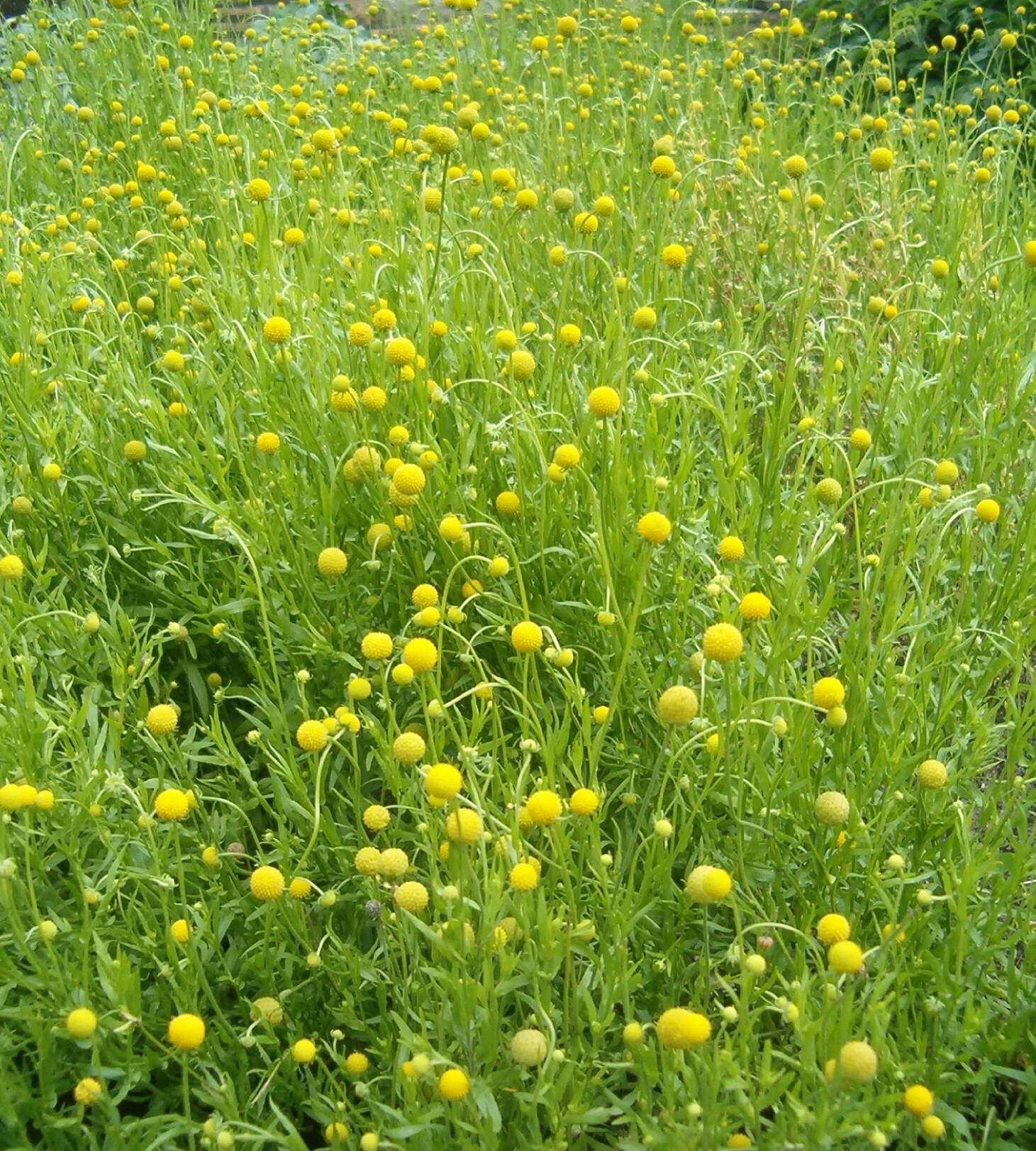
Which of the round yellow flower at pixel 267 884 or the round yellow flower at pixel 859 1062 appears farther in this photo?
the round yellow flower at pixel 267 884

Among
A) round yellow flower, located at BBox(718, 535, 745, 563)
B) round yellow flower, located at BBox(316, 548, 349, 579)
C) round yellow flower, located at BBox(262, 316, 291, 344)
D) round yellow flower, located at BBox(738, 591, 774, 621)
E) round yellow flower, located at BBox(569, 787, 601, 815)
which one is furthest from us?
round yellow flower, located at BBox(262, 316, 291, 344)

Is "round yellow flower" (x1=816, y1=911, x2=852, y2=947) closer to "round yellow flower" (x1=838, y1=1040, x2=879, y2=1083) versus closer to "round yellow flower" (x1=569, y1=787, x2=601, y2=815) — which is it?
"round yellow flower" (x1=838, y1=1040, x2=879, y2=1083)

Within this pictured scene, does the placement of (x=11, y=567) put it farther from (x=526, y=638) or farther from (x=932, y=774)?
(x=932, y=774)

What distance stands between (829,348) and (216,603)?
1.66m

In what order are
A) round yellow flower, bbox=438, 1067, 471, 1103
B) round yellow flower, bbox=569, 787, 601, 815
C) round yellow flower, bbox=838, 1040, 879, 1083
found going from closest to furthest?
round yellow flower, bbox=838, 1040, 879, 1083
round yellow flower, bbox=438, 1067, 471, 1103
round yellow flower, bbox=569, 787, 601, 815

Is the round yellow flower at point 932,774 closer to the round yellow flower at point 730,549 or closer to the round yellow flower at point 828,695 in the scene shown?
the round yellow flower at point 828,695

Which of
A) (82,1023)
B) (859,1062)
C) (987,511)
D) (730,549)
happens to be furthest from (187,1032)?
(987,511)

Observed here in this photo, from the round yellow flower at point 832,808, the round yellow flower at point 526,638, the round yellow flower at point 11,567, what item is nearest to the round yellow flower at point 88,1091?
the round yellow flower at point 526,638

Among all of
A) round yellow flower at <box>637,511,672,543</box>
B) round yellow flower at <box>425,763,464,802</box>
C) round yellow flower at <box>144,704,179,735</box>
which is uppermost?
round yellow flower at <box>637,511,672,543</box>

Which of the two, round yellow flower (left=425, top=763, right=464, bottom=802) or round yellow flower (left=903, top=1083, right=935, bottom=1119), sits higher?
round yellow flower (left=425, top=763, right=464, bottom=802)

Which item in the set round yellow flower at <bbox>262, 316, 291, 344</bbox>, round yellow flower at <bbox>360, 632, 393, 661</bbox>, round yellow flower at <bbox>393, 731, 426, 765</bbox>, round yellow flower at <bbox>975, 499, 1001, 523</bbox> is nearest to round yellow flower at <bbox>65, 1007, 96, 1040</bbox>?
round yellow flower at <bbox>393, 731, 426, 765</bbox>

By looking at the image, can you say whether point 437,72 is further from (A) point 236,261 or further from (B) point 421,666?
(B) point 421,666

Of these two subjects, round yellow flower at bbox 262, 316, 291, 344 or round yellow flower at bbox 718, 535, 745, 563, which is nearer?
round yellow flower at bbox 718, 535, 745, 563

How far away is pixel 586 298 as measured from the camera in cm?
313
